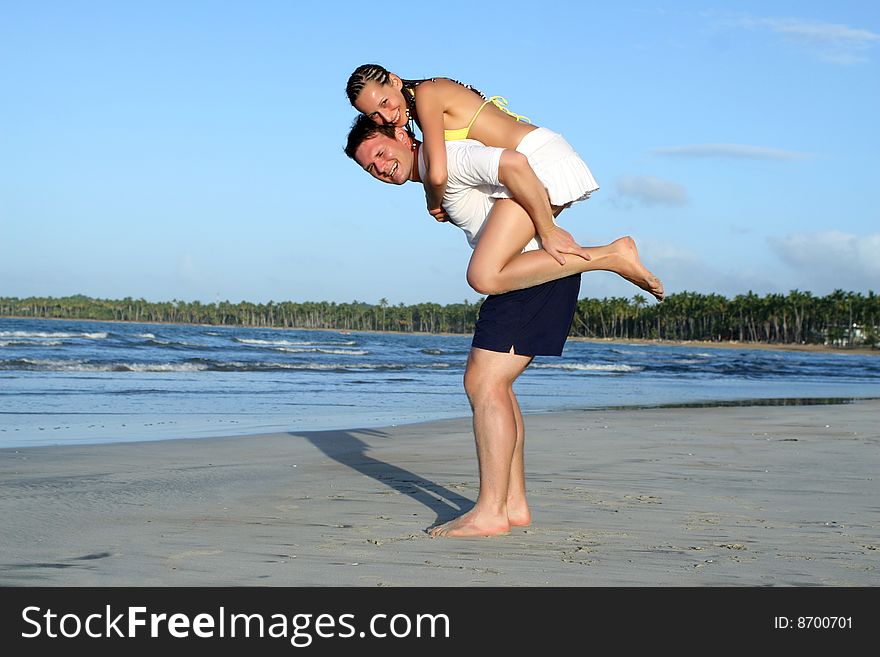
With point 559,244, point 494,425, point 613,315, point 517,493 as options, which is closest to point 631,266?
point 559,244

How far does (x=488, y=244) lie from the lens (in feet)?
13.6

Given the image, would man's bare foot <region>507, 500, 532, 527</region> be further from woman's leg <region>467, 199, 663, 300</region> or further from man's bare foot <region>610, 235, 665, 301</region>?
man's bare foot <region>610, 235, 665, 301</region>

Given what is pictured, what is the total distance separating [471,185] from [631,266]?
2.71ft

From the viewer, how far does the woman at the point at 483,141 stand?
162 inches

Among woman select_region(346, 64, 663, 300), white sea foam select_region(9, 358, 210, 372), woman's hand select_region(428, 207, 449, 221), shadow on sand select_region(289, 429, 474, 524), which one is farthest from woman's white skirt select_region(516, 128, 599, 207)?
white sea foam select_region(9, 358, 210, 372)

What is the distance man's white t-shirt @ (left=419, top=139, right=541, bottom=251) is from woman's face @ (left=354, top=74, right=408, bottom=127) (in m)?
0.19

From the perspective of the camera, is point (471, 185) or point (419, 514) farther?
point (419, 514)

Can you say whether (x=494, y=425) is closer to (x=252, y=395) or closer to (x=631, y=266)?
(x=631, y=266)

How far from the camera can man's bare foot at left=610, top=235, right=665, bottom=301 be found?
4.38m

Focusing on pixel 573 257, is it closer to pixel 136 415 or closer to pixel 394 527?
pixel 394 527

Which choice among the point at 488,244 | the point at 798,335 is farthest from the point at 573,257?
the point at 798,335

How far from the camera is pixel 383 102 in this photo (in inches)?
167

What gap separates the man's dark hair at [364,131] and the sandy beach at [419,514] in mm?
1650
